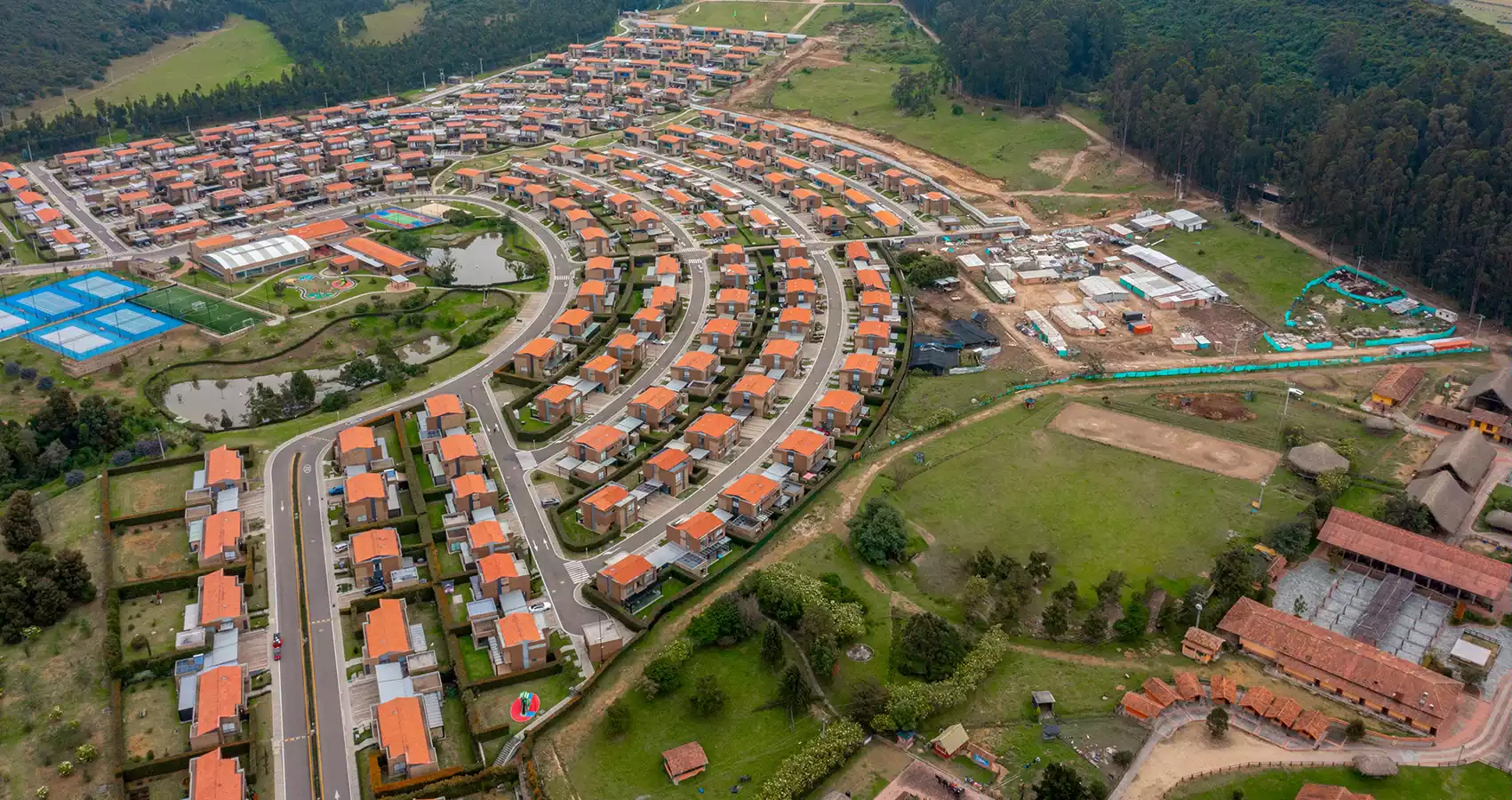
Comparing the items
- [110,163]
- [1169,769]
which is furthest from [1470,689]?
[110,163]

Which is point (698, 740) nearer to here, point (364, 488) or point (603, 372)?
point (364, 488)

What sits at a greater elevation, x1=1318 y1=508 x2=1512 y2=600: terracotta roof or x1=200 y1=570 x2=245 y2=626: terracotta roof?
x1=1318 y1=508 x2=1512 y2=600: terracotta roof

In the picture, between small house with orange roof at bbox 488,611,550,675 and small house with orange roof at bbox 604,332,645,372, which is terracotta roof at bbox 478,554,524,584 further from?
small house with orange roof at bbox 604,332,645,372

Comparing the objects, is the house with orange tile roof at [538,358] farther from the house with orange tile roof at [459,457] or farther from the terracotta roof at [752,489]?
the terracotta roof at [752,489]

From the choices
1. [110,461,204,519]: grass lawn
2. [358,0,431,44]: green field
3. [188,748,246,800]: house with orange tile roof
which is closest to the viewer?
[188,748,246,800]: house with orange tile roof

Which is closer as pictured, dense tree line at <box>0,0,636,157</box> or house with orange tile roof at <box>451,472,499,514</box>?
house with orange tile roof at <box>451,472,499,514</box>

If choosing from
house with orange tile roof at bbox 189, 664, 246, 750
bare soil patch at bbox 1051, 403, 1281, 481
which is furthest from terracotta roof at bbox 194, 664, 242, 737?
bare soil patch at bbox 1051, 403, 1281, 481

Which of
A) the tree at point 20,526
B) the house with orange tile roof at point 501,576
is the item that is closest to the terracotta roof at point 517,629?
the house with orange tile roof at point 501,576
